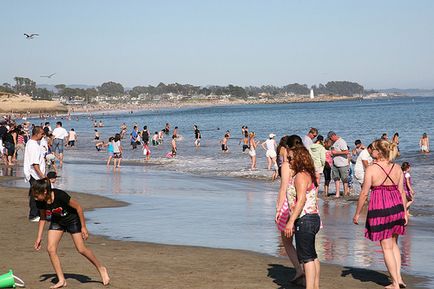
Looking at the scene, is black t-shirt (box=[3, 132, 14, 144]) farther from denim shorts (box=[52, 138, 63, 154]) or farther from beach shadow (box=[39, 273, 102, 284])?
beach shadow (box=[39, 273, 102, 284])

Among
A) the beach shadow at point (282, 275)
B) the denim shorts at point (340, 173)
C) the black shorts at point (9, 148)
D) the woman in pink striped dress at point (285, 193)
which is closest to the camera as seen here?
the woman in pink striped dress at point (285, 193)

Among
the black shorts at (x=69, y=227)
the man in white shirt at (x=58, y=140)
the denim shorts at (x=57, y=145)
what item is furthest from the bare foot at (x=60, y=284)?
the denim shorts at (x=57, y=145)

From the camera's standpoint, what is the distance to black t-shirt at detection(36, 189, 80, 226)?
788 cm

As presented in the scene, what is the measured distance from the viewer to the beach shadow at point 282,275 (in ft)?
28.2

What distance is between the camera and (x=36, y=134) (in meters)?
11.2

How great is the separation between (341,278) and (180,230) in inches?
173

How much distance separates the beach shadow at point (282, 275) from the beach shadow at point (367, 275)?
27.1 inches

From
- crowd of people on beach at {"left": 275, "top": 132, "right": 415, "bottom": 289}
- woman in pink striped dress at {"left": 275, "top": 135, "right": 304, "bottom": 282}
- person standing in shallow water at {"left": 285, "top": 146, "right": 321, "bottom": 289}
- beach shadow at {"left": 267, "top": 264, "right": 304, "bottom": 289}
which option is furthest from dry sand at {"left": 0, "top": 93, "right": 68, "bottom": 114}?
person standing in shallow water at {"left": 285, "top": 146, "right": 321, "bottom": 289}

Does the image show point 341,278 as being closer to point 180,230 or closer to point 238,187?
point 180,230

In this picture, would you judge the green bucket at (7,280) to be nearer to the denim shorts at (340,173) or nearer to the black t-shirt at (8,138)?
the denim shorts at (340,173)

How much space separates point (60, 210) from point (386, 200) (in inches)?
143

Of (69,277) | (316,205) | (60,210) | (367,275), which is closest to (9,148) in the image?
(69,277)

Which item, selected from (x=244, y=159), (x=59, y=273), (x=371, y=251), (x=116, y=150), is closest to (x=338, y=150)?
(x=371, y=251)

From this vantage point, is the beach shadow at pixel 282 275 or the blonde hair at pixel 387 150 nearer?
the blonde hair at pixel 387 150
